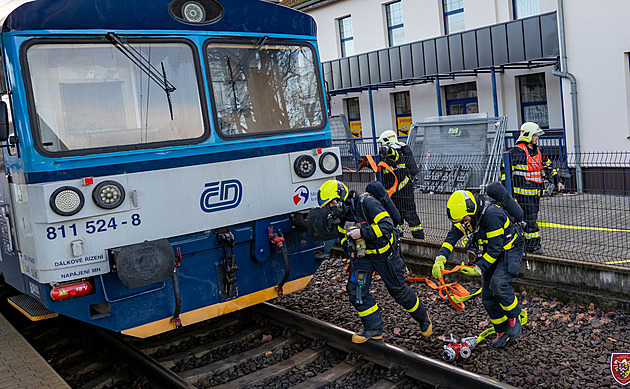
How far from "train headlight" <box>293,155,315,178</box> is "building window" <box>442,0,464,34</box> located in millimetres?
12840

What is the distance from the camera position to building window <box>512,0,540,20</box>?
1574 cm

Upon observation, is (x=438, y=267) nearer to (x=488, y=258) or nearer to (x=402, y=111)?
(x=488, y=258)

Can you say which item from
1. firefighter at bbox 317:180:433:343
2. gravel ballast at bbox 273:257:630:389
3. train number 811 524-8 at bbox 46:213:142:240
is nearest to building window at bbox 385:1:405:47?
gravel ballast at bbox 273:257:630:389

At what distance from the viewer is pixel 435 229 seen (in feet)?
33.4

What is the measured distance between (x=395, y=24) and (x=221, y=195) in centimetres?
1583

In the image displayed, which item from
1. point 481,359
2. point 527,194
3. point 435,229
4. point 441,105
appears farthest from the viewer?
point 441,105

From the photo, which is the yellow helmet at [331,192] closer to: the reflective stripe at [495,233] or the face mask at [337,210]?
the face mask at [337,210]

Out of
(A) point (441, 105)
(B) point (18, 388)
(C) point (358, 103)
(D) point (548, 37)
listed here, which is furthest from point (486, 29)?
(B) point (18, 388)

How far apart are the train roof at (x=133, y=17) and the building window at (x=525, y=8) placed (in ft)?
36.3

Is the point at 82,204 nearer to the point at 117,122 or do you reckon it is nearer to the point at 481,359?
the point at 117,122

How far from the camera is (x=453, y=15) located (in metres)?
18.1

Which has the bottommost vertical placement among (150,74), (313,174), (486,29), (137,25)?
(313,174)

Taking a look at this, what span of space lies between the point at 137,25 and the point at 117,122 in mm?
877

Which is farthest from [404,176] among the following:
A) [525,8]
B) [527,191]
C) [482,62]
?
[525,8]
